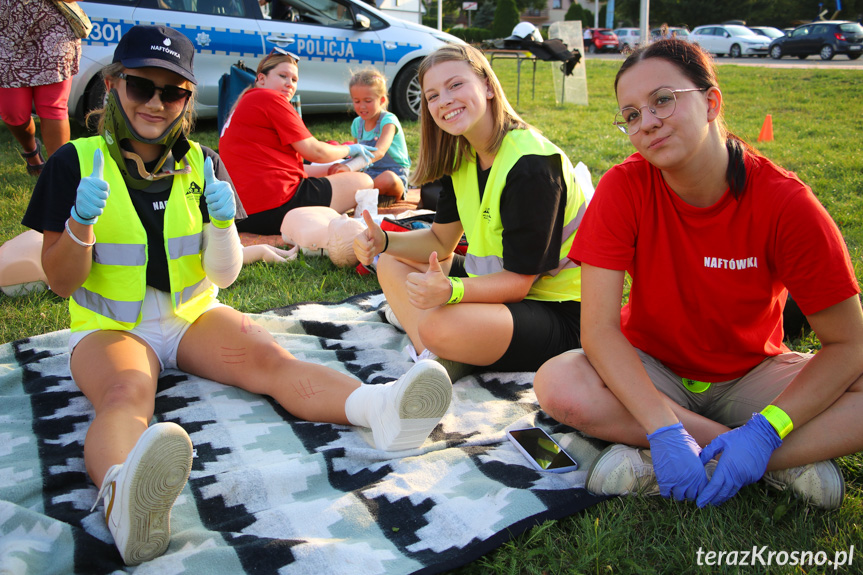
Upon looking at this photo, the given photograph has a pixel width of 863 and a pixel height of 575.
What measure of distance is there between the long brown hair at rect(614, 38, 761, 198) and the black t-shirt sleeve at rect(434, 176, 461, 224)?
1014 mm

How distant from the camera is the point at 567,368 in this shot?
6.93 ft

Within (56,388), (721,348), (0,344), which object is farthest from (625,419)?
(0,344)

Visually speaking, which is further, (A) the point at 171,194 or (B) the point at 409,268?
(B) the point at 409,268

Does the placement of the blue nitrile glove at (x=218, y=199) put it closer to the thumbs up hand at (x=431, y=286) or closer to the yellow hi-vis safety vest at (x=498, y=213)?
the thumbs up hand at (x=431, y=286)

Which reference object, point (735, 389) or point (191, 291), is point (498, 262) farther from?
point (191, 291)

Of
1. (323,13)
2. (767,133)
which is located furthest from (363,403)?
(767,133)

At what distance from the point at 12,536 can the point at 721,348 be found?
203 centimetres

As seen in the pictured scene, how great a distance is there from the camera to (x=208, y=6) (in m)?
7.36

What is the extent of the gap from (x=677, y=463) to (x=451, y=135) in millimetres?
1509

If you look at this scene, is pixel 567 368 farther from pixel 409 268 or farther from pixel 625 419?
pixel 409 268

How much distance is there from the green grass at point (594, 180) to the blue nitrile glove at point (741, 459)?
0.05 metres

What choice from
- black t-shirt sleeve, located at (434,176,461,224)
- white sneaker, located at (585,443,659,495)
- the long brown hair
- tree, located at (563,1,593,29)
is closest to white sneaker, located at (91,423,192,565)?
white sneaker, located at (585,443,659,495)

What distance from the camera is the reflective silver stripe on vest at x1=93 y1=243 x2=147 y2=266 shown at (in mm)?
2219

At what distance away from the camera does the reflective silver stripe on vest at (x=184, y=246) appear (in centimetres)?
232
